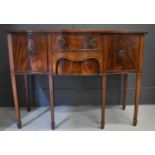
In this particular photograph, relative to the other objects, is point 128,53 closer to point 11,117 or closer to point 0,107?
point 11,117

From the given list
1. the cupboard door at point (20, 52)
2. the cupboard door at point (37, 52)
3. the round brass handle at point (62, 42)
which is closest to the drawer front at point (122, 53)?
the round brass handle at point (62, 42)

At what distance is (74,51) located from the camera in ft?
4.23

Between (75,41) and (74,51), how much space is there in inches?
2.8

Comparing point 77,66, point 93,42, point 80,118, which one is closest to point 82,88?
point 80,118

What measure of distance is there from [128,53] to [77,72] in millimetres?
417

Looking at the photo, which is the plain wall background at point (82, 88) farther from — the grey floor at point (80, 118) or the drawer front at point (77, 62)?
the drawer front at point (77, 62)

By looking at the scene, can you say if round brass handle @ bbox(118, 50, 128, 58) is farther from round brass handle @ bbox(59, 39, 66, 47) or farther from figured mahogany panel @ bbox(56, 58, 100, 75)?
round brass handle @ bbox(59, 39, 66, 47)

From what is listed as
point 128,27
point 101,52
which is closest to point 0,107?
point 101,52

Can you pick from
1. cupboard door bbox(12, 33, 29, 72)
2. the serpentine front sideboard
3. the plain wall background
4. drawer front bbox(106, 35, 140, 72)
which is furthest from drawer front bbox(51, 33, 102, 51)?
the plain wall background

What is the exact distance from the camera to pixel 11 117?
1.68 metres

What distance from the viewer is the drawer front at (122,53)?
132 cm

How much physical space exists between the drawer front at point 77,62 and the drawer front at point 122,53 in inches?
3.3

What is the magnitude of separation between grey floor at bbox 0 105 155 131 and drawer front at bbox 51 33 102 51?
0.67m

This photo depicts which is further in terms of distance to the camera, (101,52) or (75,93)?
(75,93)
